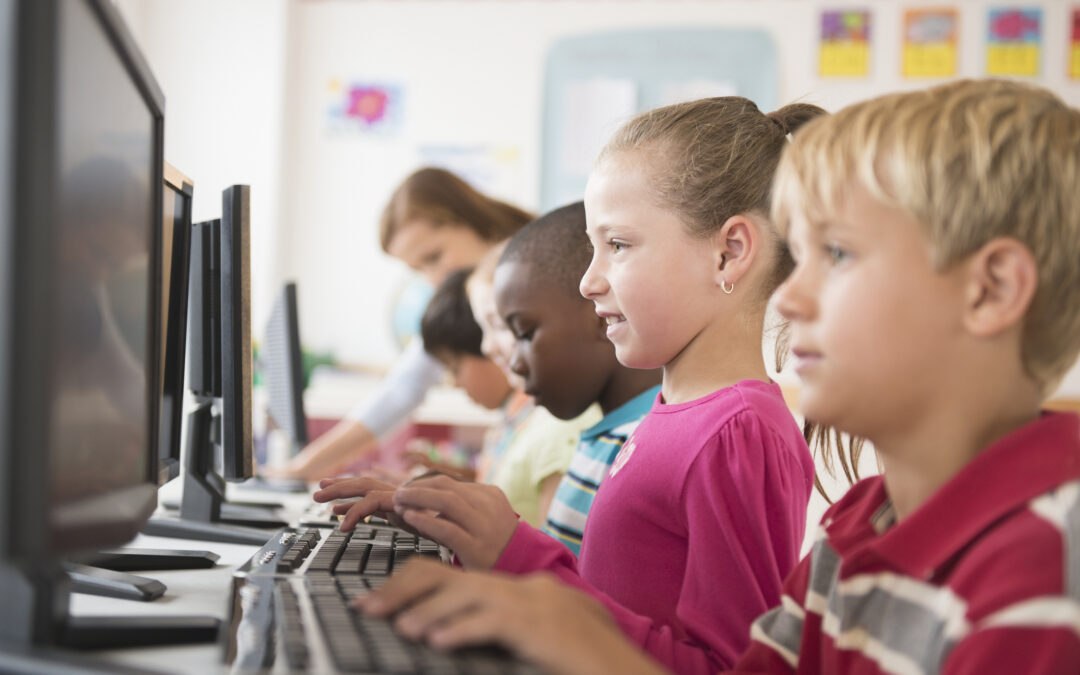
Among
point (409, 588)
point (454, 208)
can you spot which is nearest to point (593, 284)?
point (409, 588)

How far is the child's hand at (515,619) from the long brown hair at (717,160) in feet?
1.59

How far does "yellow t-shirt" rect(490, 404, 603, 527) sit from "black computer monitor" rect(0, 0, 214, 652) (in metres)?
0.78

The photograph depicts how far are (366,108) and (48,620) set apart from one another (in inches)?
135

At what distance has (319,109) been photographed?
3873 mm

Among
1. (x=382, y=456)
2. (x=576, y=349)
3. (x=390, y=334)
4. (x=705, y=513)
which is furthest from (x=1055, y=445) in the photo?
(x=390, y=334)

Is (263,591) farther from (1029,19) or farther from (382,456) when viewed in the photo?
(1029,19)

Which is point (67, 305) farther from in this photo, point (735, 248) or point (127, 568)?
point (735, 248)

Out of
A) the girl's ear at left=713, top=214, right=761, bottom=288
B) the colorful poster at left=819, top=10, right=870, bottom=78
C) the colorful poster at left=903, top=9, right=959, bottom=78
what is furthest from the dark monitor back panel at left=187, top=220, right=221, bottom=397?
the colorful poster at left=903, top=9, right=959, bottom=78

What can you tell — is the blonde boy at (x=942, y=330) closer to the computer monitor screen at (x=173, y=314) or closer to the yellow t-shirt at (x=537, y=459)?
the computer monitor screen at (x=173, y=314)

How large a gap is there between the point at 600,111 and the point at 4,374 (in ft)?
11.1

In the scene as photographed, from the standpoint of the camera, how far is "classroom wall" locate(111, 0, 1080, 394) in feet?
12.4

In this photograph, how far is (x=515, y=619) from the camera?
532mm

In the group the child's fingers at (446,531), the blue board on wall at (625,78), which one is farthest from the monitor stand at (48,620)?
the blue board on wall at (625,78)

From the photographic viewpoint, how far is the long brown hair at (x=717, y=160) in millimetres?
994
